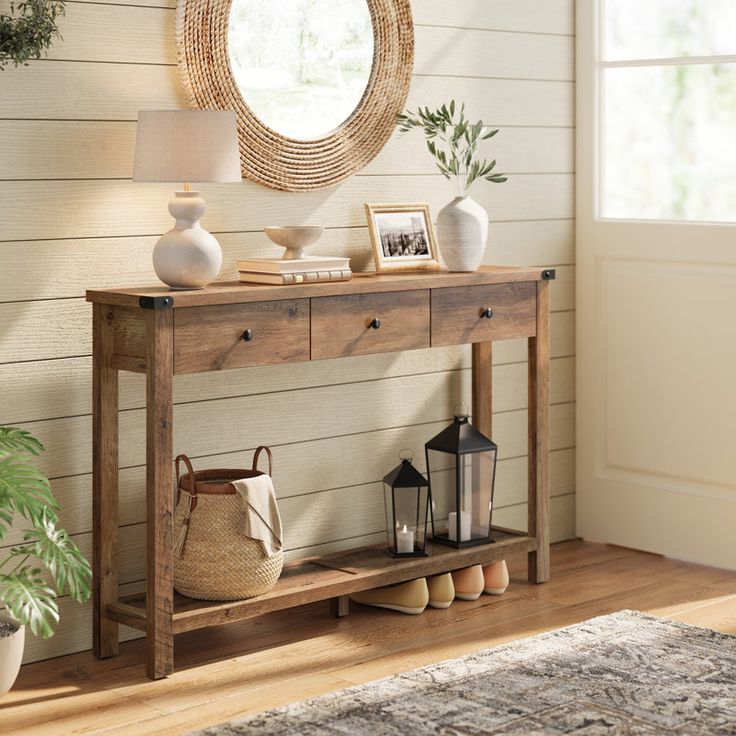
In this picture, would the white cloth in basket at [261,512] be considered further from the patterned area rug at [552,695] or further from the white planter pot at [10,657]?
the white planter pot at [10,657]

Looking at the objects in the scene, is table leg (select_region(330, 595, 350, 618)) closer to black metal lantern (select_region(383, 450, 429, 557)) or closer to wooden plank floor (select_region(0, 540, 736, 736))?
wooden plank floor (select_region(0, 540, 736, 736))

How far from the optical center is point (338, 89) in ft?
12.2

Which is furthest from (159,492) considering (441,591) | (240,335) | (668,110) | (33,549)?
(668,110)

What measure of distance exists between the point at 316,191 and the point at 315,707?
4.86 ft

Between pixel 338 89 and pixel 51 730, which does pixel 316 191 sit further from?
pixel 51 730

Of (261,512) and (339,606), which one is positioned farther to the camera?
(339,606)

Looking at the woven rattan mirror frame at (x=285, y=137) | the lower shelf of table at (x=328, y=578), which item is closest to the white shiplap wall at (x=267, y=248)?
the woven rattan mirror frame at (x=285, y=137)

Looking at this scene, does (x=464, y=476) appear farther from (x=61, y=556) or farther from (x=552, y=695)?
(x=61, y=556)

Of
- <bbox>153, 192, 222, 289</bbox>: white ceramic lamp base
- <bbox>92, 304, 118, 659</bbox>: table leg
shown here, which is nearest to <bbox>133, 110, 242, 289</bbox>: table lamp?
<bbox>153, 192, 222, 289</bbox>: white ceramic lamp base

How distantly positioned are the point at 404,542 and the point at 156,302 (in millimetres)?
1108

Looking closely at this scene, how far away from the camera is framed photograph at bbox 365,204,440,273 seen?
12.3 ft

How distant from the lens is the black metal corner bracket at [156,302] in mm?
2988

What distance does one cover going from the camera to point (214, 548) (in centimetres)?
323

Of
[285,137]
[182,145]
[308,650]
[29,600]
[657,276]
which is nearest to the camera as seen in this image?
[29,600]
